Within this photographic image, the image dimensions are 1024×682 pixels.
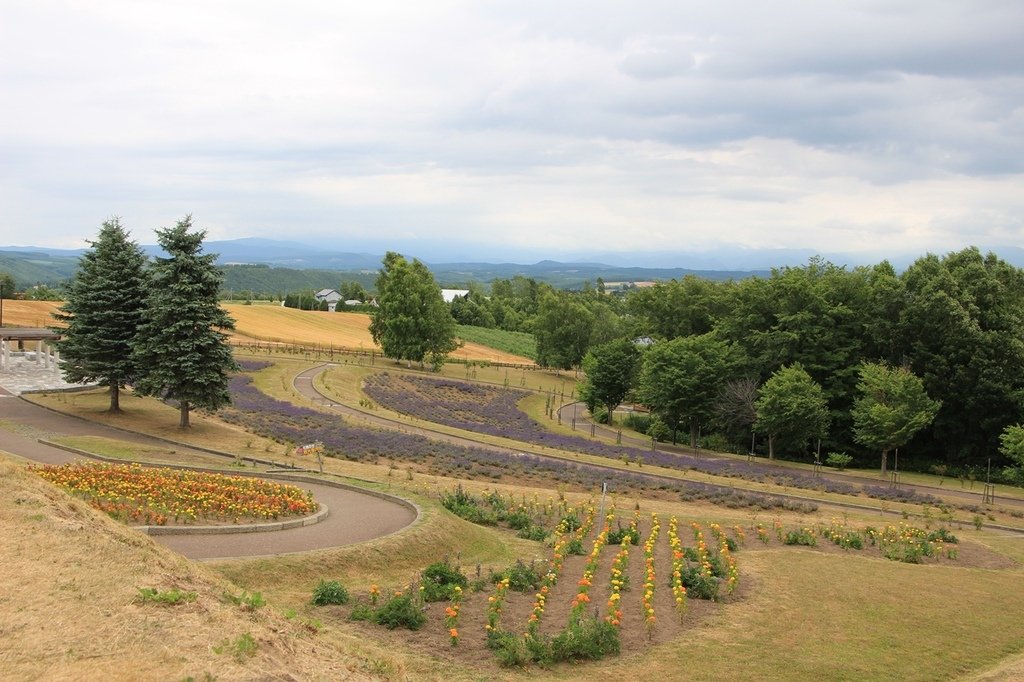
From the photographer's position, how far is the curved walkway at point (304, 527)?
55.2 ft

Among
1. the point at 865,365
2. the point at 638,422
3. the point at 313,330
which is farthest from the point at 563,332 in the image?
the point at 865,365

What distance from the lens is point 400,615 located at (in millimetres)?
13945

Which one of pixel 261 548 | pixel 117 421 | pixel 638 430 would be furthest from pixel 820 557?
pixel 638 430

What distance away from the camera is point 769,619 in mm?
15898

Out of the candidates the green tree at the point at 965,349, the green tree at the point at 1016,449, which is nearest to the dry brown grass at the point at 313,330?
the green tree at the point at 965,349

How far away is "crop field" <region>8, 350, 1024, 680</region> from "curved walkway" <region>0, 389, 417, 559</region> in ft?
2.89

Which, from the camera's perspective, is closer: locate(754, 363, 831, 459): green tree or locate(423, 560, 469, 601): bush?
locate(423, 560, 469, 601): bush

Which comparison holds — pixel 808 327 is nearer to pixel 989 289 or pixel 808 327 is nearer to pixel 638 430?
pixel 989 289

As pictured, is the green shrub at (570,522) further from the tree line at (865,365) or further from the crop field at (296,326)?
the crop field at (296,326)

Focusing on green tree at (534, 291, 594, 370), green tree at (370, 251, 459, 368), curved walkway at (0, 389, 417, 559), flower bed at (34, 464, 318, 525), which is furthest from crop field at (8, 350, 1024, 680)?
green tree at (534, 291, 594, 370)

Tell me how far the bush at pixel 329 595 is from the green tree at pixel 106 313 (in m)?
24.2

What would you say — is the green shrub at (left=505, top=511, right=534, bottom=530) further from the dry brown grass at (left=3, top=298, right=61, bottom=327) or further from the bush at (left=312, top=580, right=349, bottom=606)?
the dry brown grass at (left=3, top=298, right=61, bottom=327)

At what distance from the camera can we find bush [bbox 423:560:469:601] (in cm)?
1545

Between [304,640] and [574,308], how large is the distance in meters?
82.7
